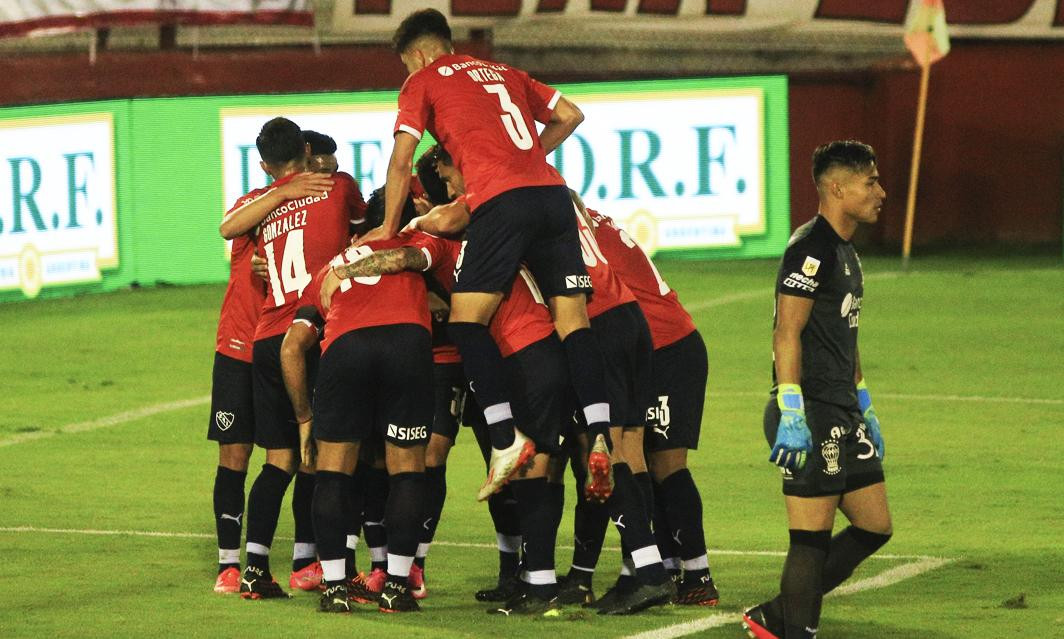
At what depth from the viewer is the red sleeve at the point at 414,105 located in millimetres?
8953

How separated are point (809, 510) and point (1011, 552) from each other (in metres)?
2.74

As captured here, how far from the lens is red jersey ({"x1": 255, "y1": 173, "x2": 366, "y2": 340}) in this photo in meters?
8.98

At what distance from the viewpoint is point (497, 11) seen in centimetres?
2552

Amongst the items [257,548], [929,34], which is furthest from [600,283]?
[929,34]

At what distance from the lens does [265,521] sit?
29.1 feet

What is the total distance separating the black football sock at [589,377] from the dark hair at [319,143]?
1721 mm

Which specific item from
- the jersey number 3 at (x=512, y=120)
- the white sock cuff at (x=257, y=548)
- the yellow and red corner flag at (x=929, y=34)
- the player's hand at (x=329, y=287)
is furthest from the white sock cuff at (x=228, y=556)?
the yellow and red corner flag at (x=929, y=34)

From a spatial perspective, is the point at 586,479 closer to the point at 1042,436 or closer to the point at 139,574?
the point at 139,574

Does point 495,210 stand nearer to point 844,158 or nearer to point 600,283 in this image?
point 600,283

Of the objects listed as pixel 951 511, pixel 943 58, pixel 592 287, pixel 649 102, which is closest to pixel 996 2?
pixel 943 58

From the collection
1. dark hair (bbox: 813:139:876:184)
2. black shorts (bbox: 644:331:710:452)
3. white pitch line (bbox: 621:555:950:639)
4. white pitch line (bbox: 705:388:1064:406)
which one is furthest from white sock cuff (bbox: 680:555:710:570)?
white pitch line (bbox: 705:388:1064:406)

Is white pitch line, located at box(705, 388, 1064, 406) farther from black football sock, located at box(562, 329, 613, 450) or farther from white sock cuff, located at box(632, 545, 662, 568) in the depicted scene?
white sock cuff, located at box(632, 545, 662, 568)

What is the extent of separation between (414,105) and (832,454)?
2823 mm

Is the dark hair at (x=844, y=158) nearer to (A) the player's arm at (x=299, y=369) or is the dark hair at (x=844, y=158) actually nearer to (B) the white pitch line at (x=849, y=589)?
(B) the white pitch line at (x=849, y=589)
